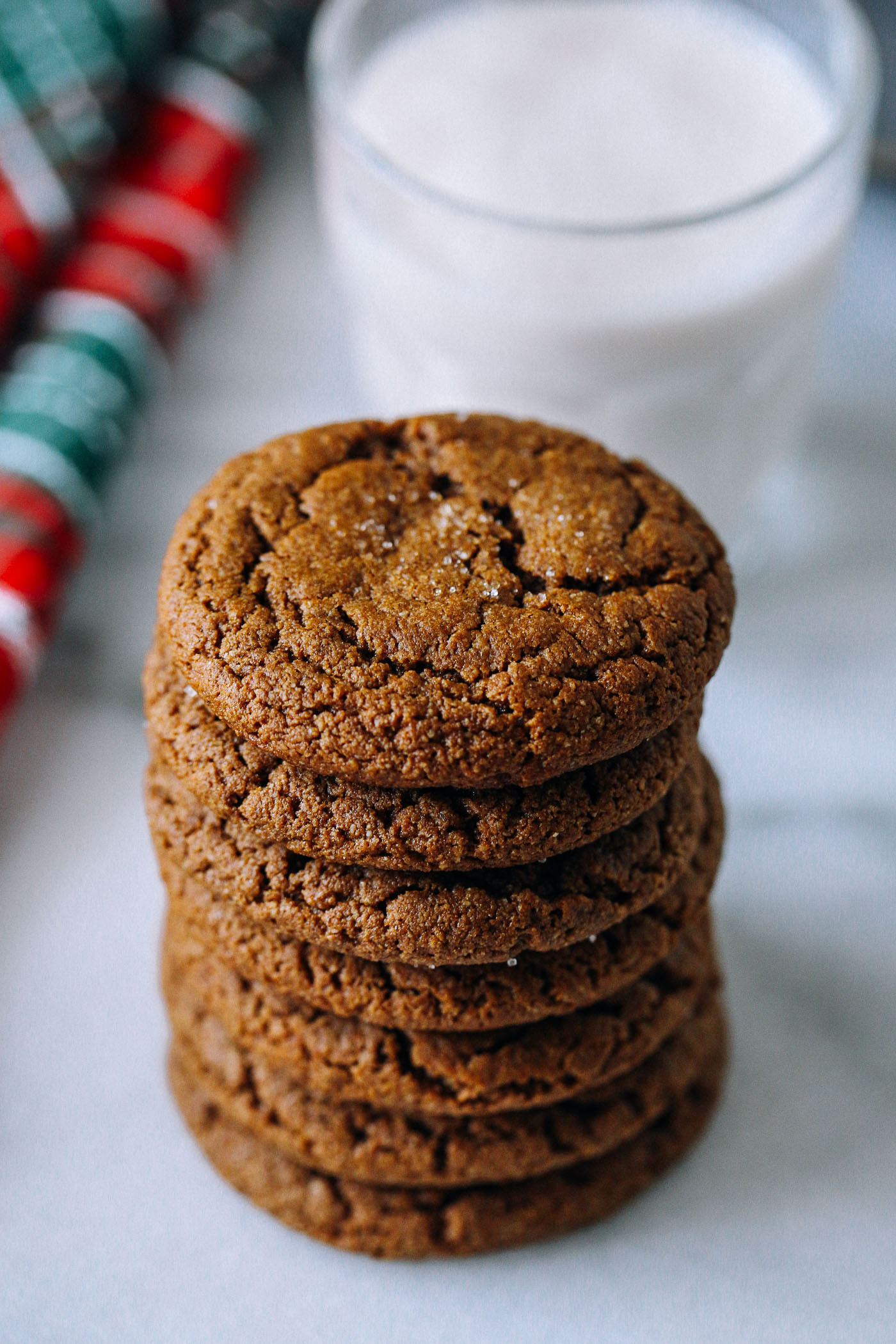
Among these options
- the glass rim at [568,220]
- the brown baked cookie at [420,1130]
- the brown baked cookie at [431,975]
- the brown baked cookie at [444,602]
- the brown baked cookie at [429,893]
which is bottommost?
the brown baked cookie at [420,1130]

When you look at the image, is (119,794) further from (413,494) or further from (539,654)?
(539,654)

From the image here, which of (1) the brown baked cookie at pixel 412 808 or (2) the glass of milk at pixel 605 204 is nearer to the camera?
(1) the brown baked cookie at pixel 412 808

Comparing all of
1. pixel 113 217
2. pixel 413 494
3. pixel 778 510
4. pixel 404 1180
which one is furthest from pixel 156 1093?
pixel 113 217

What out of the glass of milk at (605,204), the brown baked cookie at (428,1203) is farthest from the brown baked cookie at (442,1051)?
the glass of milk at (605,204)

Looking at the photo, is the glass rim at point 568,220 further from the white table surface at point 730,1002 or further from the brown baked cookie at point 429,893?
the brown baked cookie at point 429,893

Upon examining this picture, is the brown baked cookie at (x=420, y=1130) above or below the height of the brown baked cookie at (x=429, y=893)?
below

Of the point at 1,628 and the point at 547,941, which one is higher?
the point at 547,941

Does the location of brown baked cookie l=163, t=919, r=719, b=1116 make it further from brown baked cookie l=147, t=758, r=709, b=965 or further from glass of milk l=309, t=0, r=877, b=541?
glass of milk l=309, t=0, r=877, b=541
